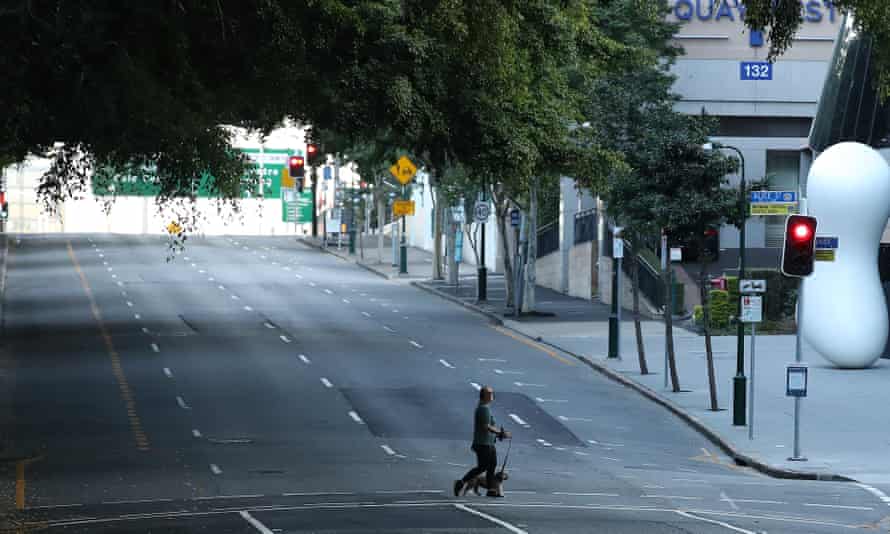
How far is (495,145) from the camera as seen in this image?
2845cm

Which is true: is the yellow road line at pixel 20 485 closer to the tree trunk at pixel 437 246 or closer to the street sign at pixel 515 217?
the street sign at pixel 515 217

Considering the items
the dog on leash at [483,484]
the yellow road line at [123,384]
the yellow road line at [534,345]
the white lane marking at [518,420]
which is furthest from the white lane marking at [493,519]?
the yellow road line at [534,345]

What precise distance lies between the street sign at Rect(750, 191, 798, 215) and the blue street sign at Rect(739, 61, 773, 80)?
3695 cm

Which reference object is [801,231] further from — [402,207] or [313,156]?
[402,207]

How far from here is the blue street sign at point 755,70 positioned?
6881 centimetres

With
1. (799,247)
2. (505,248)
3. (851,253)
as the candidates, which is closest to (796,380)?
(799,247)

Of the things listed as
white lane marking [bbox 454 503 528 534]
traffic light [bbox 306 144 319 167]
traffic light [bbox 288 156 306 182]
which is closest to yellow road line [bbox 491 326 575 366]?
traffic light [bbox 306 144 319 167]

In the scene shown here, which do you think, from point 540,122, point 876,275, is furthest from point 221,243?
point 540,122

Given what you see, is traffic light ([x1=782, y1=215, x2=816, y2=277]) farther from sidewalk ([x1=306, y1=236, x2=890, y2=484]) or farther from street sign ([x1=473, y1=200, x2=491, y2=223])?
street sign ([x1=473, y1=200, x2=491, y2=223])

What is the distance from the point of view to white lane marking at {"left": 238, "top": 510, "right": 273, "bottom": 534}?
1860 cm

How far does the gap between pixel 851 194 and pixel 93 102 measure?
77.1 ft

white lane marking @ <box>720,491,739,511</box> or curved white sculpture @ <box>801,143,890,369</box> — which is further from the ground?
curved white sculpture @ <box>801,143,890,369</box>

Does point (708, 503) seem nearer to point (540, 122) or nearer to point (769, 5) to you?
point (769, 5)

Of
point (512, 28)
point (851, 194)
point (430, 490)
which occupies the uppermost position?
point (512, 28)
